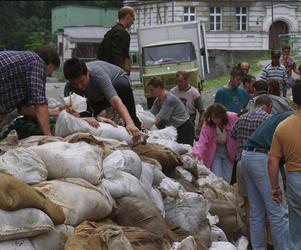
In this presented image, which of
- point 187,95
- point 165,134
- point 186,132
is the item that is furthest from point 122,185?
point 187,95

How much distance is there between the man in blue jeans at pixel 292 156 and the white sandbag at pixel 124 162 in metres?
1.12

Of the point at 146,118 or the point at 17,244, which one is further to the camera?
the point at 146,118

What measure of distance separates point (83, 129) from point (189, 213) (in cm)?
112

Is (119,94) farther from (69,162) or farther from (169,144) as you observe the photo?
(69,162)

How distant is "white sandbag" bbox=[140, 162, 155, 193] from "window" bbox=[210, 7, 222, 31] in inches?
2195

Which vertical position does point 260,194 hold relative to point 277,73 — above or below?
below

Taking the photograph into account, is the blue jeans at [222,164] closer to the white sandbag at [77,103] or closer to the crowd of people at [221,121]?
the crowd of people at [221,121]

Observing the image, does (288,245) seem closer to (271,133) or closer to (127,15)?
(271,133)

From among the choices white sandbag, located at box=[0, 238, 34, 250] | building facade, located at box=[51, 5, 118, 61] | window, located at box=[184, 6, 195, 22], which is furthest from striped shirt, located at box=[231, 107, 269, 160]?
window, located at box=[184, 6, 195, 22]

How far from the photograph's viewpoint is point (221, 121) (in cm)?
920

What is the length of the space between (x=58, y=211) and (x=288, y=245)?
3.11 metres

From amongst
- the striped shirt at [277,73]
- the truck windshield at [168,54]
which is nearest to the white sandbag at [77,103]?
the striped shirt at [277,73]

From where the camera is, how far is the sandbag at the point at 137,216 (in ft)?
17.8

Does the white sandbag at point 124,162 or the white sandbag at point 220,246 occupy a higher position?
the white sandbag at point 124,162
